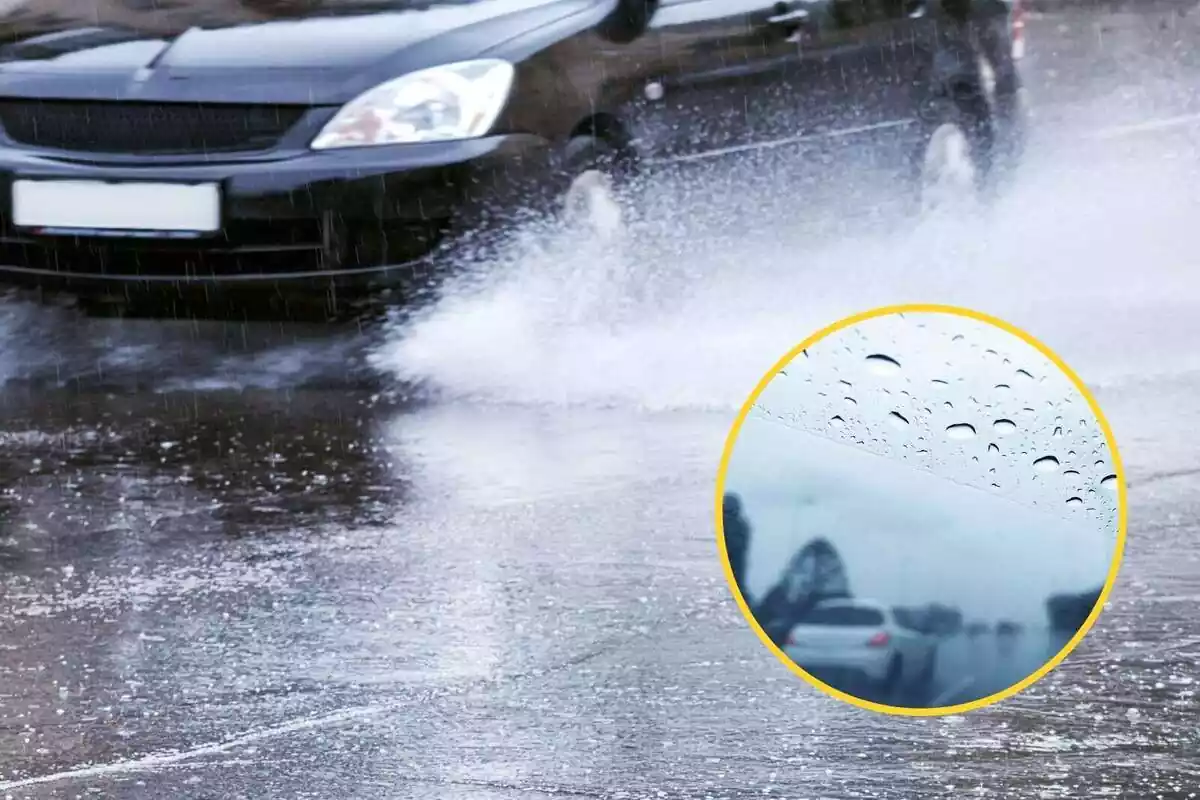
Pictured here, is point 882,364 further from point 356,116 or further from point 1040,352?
point 356,116

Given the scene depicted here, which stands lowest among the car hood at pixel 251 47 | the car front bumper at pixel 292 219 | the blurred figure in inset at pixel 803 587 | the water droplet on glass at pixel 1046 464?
the blurred figure in inset at pixel 803 587

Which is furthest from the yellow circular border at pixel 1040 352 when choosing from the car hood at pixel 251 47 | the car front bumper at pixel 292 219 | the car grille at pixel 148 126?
the car grille at pixel 148 126

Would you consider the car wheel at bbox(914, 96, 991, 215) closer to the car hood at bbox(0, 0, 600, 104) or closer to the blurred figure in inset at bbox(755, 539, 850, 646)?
the car hood at bbox(0, 0, 600, 104)

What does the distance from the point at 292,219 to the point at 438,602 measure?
0.85 m

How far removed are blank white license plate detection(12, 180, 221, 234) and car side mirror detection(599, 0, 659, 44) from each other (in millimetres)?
946

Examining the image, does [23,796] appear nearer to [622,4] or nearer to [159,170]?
[159,170]

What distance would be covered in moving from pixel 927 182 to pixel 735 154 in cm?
49

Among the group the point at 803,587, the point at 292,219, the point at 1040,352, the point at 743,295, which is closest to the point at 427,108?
the point at 292,219

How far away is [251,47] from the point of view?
2465 mm

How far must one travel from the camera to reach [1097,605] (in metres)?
2.31

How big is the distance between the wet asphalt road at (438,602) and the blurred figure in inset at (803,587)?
79 millimetres

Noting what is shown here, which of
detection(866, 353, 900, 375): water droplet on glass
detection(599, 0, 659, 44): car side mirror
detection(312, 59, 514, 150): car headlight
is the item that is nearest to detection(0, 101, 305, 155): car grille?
detection(312, 59, 514, 150): car headlight

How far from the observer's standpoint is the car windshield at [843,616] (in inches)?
88.7

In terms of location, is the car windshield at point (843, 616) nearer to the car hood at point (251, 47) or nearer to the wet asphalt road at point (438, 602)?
the wet asphalt road at point (438, 602)
